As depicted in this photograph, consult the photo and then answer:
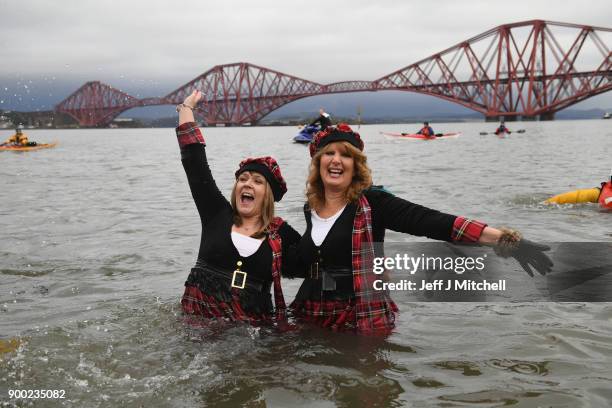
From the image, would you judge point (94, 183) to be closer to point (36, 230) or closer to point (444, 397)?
point (36, 230)

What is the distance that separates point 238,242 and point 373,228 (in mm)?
939

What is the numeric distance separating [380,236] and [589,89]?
9950 centimetres

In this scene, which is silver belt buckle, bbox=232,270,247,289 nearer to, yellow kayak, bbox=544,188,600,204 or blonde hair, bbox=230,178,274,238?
blonde hair, bbox=230,178,274,238

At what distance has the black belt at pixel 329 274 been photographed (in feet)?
12.9

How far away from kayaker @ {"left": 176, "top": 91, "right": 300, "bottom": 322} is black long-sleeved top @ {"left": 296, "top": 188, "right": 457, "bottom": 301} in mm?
218

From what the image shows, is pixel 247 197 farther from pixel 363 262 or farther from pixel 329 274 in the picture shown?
pixel 363 262

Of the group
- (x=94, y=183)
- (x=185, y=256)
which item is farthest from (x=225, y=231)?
(x=94, y=183)

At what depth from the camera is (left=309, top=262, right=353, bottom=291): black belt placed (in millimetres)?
3943

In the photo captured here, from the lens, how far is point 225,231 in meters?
4.14

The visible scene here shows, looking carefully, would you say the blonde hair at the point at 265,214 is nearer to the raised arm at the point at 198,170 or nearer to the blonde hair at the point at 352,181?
the raised arm at the point at 198,170

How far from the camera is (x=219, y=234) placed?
414 cm

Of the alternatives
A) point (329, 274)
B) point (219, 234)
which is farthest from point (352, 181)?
point (219, 234)

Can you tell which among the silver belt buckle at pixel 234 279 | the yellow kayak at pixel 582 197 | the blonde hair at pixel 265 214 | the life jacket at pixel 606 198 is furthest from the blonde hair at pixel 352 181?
the yellow kayak at pixel 582 197

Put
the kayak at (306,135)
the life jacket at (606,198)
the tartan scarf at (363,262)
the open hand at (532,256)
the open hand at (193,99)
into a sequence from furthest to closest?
the kayak at (306,135) < the life jacket at (606,198) < the open hand at (193,99) < the tartan scarf at (363,262) < the open hand at (532,256)
